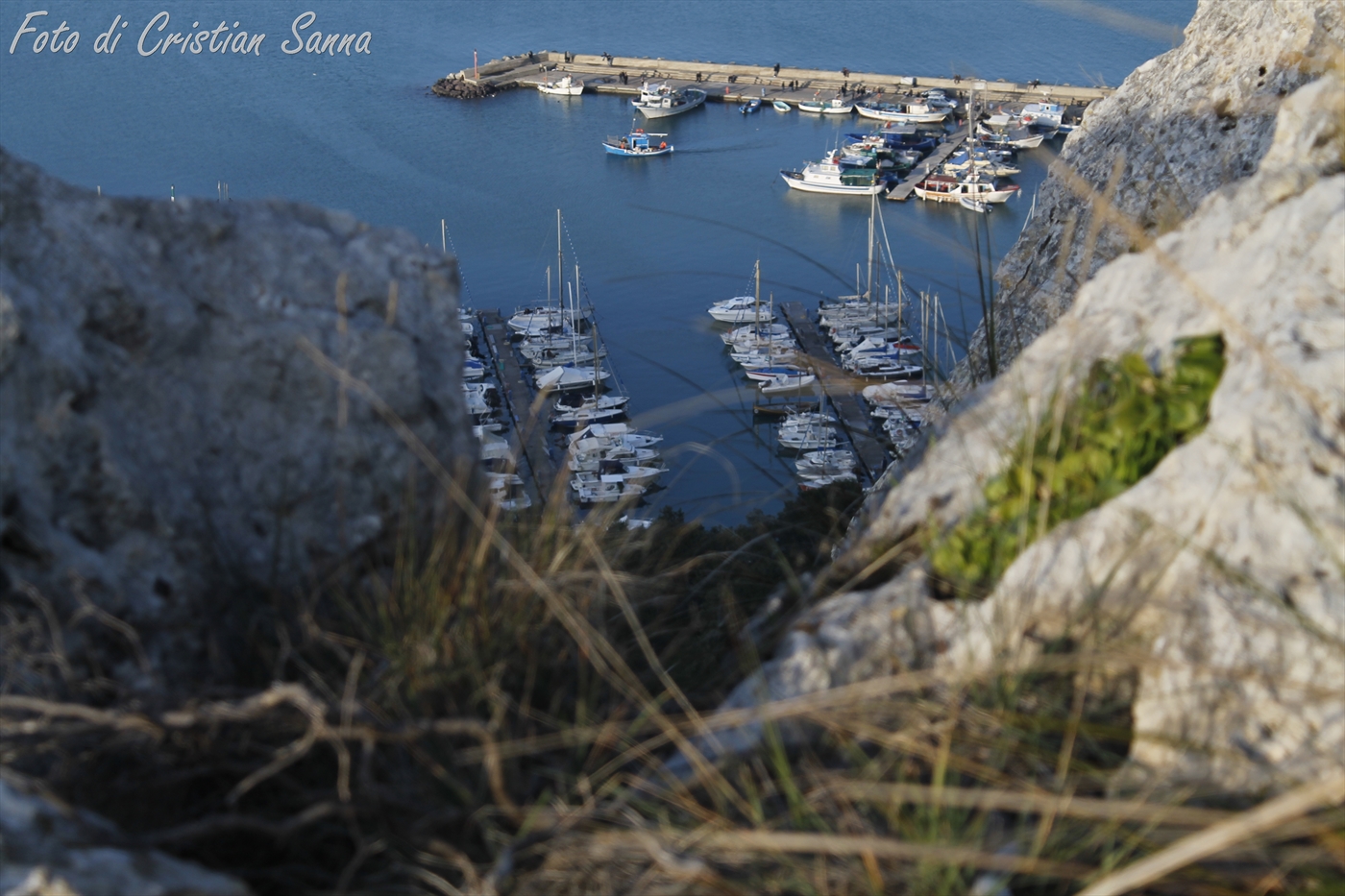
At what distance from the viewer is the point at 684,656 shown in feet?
10.5

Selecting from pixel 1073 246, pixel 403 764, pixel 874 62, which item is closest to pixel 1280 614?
pixel 403 764

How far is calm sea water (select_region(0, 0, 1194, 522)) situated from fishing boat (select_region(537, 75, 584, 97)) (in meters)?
0.63

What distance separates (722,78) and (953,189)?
18.6 meters

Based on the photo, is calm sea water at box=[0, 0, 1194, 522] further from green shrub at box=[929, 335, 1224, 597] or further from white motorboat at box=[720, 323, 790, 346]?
green shrub at box=[929, 335, 1224, 597]

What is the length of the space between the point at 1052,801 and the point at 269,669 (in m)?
1.64

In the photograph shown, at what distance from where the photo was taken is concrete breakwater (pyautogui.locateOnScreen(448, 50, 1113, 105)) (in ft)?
176

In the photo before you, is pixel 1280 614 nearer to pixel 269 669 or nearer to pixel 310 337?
pixel 269 669

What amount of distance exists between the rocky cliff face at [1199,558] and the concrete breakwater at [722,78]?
5339 cm

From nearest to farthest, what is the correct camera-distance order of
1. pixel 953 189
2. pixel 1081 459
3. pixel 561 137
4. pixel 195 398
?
1. pixel 1081 459
2. pixel 195 398
3. pixel 953 189
4. pixel 561 137

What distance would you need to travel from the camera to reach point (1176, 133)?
22.7ft

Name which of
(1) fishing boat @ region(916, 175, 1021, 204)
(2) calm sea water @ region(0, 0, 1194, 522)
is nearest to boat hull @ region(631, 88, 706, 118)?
(2) calm sea water @ region(0, 0, 1194, 522)

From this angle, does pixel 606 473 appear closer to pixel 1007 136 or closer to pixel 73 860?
pixel 73 860

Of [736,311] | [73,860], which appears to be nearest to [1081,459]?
[73,860]

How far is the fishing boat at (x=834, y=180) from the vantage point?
43844 millimetres
